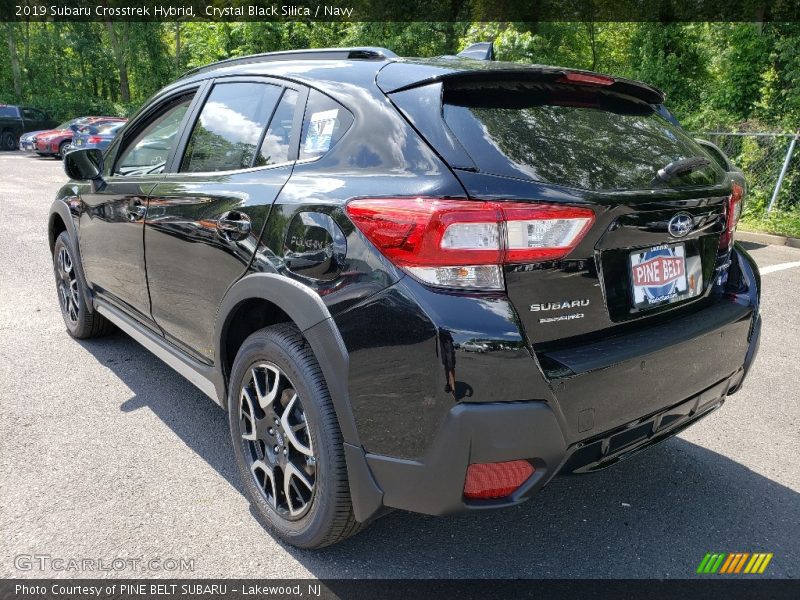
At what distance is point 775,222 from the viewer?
33.1ft

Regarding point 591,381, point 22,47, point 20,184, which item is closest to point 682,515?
point 591,381

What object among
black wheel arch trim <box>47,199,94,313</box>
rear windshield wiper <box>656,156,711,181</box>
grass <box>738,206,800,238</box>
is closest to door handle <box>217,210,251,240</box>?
rear windshield wiper <box>656,156,711,181</box>

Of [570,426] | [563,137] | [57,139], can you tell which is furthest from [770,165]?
[57,139]

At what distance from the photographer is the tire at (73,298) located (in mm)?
4445

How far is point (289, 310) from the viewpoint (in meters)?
2.22

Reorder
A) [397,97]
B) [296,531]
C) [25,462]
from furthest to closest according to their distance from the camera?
[25,462]
[296,531]
[397,97]

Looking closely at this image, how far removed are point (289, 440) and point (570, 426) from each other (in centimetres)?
101

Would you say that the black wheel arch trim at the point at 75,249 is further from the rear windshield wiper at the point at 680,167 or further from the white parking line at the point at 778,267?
the white parking line at the point at 778,267

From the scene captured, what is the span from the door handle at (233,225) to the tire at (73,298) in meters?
2.18

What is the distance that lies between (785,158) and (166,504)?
1102 cm

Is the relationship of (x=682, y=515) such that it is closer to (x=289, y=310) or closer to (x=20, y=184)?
(x=289, y=310)

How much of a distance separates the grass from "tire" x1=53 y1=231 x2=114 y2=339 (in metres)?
9.30

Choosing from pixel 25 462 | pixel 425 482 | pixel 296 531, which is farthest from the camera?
pixel 25 462

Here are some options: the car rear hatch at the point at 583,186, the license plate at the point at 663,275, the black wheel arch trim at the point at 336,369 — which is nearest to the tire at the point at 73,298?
the black wheel arch trim at the point at 336,369
